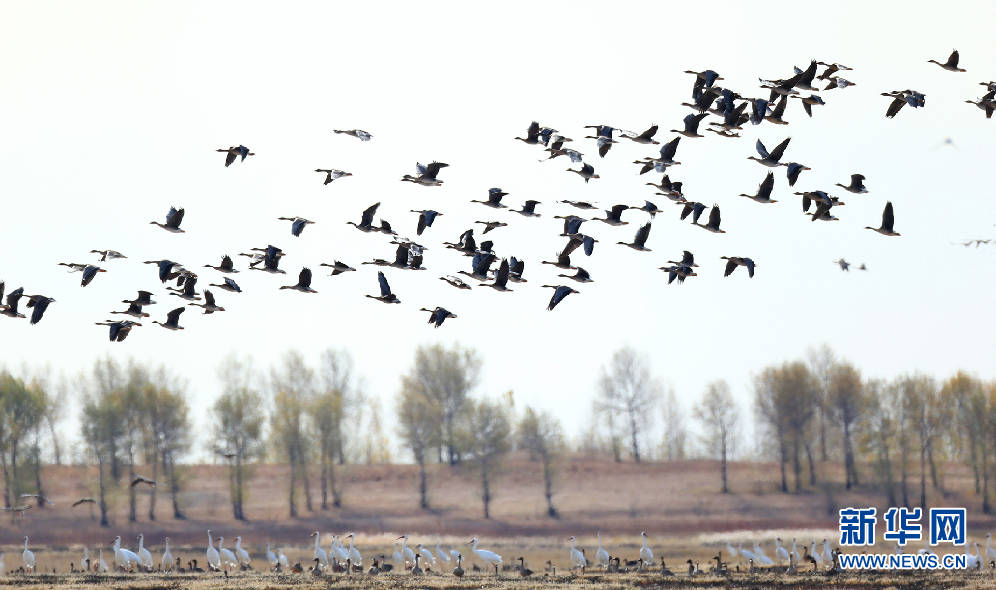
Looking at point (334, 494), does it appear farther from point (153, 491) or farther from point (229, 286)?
point (229, 286)

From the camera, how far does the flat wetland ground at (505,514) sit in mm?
69188

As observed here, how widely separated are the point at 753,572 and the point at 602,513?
41.0 meters

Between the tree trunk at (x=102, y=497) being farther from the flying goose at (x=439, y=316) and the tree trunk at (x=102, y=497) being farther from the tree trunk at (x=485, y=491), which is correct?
the flying goose at (x=439, y=316)

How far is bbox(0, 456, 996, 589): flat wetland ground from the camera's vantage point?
69.2m

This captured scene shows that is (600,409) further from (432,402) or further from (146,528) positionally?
(146,528)

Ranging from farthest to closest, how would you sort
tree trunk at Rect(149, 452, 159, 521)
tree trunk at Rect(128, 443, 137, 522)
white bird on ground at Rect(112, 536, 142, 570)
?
1. tree trunk at Rect(149, 452, 159, 521)
2. tree trunk at Rect(128, 443, 137, 522)
3. white bird on ground at Rect(112, 536, 142, 570)

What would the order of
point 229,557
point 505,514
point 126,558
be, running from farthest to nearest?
point 505,514 < point 229,557 < point 126,558

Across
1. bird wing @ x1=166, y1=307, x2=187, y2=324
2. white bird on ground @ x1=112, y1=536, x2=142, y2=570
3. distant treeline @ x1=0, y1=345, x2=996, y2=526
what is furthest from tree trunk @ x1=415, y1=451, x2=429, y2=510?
bird wing @ x1=166, y1=307, x2=187, y2=324

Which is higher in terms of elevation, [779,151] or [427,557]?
[779,151]

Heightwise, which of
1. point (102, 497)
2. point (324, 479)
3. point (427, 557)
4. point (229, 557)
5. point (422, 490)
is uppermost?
point (324, 479)

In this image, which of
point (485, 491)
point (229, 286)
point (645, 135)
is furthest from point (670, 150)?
point (485, 491)

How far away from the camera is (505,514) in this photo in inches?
3356

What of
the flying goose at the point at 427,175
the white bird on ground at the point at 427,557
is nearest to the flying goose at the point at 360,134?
the flying goose at the point at 427,175

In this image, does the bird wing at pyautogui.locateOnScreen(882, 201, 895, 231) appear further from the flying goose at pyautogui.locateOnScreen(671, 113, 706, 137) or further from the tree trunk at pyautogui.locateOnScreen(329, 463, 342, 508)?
the tree trunk at pyautogui.locateOnScreen(329, 463, 342, 508)
